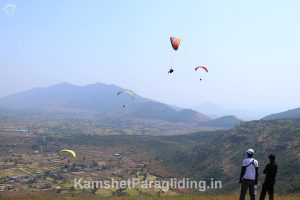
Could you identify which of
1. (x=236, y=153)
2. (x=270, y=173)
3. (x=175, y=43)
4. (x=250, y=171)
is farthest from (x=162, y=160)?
(x=250, y=171)

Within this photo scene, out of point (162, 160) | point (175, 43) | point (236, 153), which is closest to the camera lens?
point (175, 43)

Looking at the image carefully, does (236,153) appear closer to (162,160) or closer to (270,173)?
(162,160)

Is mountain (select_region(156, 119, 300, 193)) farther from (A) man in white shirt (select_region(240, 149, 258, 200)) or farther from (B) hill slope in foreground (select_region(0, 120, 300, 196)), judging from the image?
(A) man in white shirt (select_region(240, 149, 258, 200))

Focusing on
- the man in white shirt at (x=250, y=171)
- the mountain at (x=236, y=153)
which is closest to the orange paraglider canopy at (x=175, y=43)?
the man in white shirt at (x=250, y=171)

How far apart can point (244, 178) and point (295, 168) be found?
5266 cm

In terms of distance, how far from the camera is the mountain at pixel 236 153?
78.2 metres

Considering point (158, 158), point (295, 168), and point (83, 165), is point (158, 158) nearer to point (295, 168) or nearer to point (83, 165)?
point (83, 165)

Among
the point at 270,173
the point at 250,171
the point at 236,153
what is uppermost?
the point at 250,171

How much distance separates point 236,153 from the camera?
97.5 m

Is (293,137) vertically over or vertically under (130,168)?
over

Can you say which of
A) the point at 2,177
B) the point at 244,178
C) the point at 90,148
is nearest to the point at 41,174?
the point at 2,177

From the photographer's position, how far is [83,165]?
117 meters

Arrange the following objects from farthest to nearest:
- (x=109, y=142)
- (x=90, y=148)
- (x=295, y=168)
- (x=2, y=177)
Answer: (x=109, y=142) < (x=90, y=148) < (x=2, y=177) < (x=295, y=168)

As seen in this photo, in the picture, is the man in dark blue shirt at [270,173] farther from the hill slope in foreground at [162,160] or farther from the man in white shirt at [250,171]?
the hill slope in foreground at [162,160]
